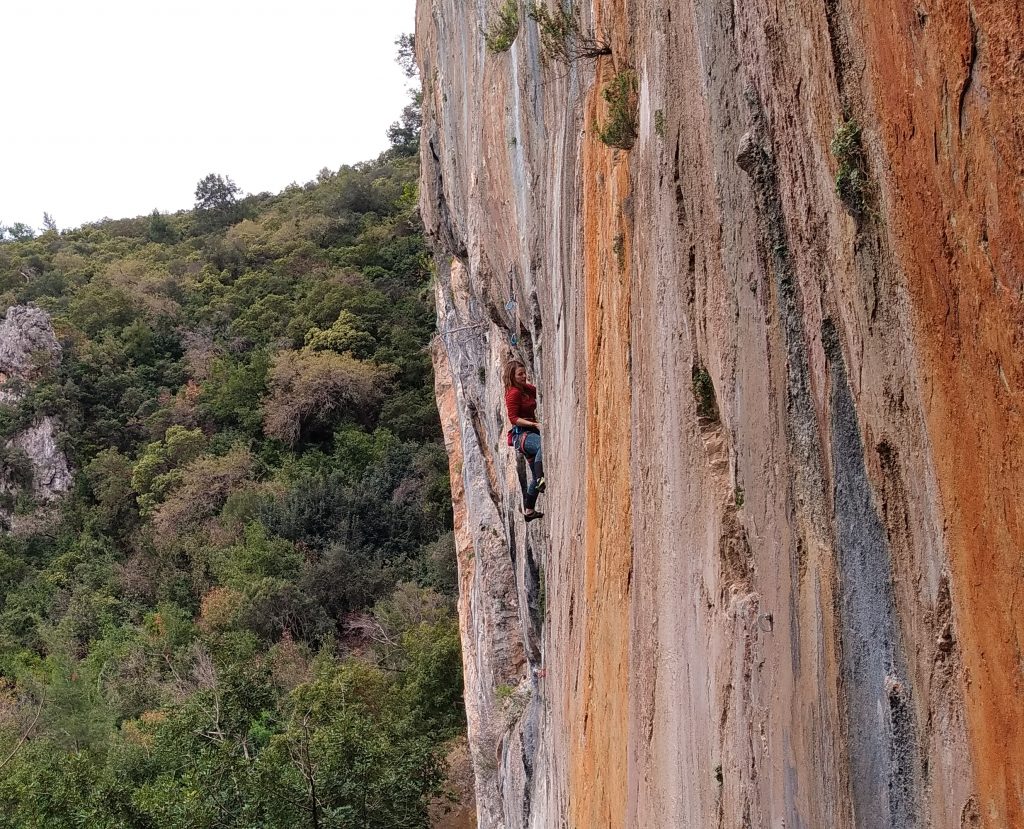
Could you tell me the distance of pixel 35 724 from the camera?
18.8 m

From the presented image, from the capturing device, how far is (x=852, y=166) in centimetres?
238

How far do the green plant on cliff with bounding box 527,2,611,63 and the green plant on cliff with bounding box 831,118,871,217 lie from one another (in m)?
2.53

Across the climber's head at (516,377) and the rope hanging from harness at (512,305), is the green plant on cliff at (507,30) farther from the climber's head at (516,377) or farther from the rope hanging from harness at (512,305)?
the climber's head at (516,377)

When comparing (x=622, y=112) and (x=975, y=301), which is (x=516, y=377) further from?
(x=975, y=301)

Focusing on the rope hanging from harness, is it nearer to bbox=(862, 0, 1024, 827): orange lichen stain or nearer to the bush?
bbox=(862, 0, 1024, 827): orange lichen stain

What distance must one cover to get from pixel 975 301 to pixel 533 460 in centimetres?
617

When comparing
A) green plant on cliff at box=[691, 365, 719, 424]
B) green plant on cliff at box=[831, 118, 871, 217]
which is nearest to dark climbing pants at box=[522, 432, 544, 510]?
green plant on cliff at box=[691, 365, 719, 424]

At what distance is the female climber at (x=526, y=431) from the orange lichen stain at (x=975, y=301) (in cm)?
573

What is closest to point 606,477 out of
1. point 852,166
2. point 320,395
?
point 852,166

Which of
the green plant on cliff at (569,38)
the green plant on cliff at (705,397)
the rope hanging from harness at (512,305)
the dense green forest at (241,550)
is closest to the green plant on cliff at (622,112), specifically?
the green plant on cliff at (569,38)

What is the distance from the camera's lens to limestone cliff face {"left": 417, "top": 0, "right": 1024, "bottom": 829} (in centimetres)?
202

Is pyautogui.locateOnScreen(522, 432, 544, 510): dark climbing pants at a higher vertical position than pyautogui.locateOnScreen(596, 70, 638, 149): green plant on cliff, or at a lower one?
lower

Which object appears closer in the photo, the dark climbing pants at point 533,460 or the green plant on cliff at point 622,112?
the green plant on cliff at point 622,112

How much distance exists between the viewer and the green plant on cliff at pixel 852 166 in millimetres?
2367
